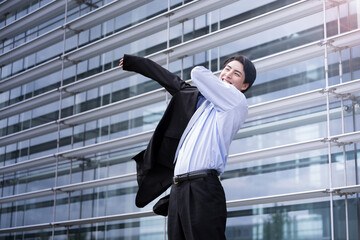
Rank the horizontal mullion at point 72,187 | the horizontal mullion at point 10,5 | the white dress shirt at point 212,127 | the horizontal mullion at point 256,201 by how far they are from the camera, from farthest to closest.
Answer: the horizontal mullion at point 10,5, the horizontal mullion at point 72,187, the horizontal mullion at point 256,201, the white dress shirt at point 212,127

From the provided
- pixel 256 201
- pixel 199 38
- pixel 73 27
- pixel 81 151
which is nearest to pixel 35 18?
pixel 73 27

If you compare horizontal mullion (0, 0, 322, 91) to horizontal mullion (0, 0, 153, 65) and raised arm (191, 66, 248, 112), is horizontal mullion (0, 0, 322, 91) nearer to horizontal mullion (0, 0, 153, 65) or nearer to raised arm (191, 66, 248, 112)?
horizontal mullion (0, 0, 153, 65)

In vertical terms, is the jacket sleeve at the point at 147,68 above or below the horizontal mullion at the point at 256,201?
above

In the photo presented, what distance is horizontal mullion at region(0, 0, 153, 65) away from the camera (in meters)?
9.42

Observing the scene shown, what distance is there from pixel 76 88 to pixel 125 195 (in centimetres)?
194

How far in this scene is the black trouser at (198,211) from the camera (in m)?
3.30

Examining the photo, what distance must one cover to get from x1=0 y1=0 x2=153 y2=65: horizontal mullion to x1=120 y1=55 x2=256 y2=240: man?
5698 millimetres

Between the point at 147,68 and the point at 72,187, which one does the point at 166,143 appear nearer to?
the point at 147,68

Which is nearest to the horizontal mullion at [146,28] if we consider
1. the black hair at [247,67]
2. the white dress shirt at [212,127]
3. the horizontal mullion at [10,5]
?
the horizontal mullion at [10,5]

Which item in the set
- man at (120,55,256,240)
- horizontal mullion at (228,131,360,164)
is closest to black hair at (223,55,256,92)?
man at (120,55,256,240)

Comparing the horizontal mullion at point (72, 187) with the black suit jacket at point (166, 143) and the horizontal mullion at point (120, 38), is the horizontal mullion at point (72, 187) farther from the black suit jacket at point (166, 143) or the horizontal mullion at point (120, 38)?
the black suit jacket at point (166, 143)

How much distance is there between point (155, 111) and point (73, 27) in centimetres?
240

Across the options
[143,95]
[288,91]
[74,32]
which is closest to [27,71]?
[74,32]

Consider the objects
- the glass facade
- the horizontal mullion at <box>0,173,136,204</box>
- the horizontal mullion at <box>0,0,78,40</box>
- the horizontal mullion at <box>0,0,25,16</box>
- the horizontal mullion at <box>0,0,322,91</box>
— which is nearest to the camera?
the glass facade
